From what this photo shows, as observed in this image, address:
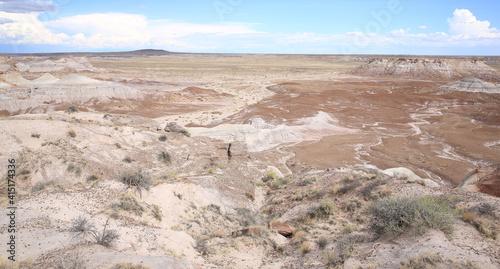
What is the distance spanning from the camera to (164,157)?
18.4 metres

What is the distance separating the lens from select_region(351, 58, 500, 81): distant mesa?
92.6m

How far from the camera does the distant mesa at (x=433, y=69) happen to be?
304 feet

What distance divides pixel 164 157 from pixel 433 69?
10475 centimetres

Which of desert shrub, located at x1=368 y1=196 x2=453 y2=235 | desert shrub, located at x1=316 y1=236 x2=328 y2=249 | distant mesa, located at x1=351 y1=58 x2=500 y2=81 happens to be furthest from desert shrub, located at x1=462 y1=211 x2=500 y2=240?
distant mesa, located at x1=351 y1=58 x2=500 y2=81

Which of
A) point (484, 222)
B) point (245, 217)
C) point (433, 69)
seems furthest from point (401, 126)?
point (433, 69)

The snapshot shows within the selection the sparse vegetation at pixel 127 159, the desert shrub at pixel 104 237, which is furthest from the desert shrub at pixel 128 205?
the sparse vegetation at pixel 127 159

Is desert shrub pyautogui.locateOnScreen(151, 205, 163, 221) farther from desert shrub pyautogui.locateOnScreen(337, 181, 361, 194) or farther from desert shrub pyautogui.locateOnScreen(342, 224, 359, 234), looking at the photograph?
desert shrub pyautogui.locateOnScreen(337, 181, 361, 194)

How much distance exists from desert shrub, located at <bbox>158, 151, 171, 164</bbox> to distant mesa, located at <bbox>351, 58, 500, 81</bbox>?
99.0 metres

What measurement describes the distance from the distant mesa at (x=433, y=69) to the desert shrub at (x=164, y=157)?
325ft

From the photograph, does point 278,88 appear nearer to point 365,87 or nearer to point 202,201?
point 365,87

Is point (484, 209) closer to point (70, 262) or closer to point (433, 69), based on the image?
point (70, 262)

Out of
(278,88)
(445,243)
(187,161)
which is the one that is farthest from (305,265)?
(278,88)

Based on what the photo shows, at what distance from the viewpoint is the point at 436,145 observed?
94.7 ft

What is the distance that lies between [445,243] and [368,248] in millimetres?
1719
